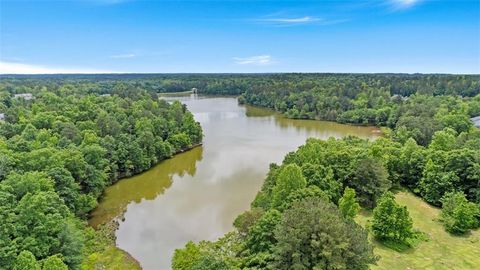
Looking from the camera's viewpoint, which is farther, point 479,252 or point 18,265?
point 479,252

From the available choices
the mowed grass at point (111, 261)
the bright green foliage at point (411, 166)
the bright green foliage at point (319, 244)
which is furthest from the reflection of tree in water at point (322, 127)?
the bright green foliage at point (319, 244)

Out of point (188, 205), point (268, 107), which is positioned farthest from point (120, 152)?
point (268, 107)

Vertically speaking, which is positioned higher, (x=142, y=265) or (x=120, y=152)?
(x=120, y=152)

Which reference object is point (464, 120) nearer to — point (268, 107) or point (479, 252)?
point (479, 252)

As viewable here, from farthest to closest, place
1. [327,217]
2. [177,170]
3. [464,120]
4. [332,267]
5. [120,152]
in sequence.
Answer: [464,120], [177,170], [120,152], [327,217], [332,267]

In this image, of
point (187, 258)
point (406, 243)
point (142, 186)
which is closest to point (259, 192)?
point (406, 243)

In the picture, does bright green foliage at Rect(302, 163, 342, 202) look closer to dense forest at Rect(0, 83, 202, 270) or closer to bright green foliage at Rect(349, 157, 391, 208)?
bright green foliage at Rect(349, 157, 391, 208)
